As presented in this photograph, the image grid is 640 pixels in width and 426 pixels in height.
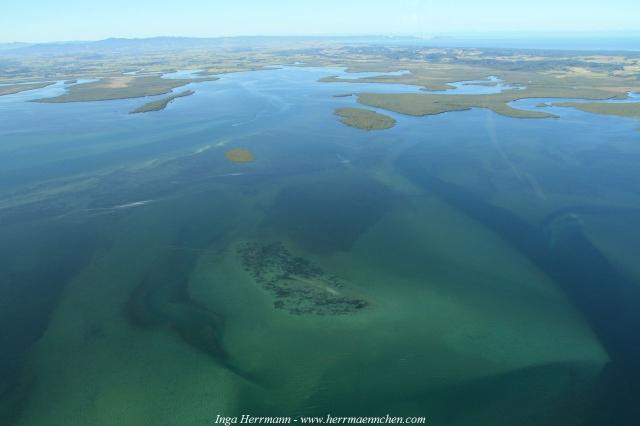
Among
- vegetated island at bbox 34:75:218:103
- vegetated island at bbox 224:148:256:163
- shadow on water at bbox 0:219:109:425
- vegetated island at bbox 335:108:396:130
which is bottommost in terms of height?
shadow on water at bbox 0:219:109:425

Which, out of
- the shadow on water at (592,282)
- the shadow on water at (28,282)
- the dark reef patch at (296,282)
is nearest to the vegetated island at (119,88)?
the shadow on water at (28,282)

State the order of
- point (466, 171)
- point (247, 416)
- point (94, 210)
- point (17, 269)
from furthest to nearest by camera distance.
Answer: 1. point (466, 171)
2. point (94, 210)
3. point (17, 269)
4. point (247, 416)

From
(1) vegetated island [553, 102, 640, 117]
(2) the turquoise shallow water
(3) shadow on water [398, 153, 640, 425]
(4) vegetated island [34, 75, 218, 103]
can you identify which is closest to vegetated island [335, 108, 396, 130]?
(2) the turquoise shallow water

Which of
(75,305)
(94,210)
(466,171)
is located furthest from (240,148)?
(75,305)

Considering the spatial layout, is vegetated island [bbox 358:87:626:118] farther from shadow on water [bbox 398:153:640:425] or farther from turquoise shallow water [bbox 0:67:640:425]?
shadow on water [bbox 398:153:640:425]

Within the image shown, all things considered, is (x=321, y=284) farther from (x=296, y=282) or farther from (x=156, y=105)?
(x=156, y=105)

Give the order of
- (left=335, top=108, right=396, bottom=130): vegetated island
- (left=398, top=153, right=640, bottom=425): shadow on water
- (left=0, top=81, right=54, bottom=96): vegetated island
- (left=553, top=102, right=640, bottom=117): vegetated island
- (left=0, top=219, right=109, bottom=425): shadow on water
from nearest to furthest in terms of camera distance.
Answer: (left=398, top=153, right=640, bottom=425): shadow on water < (left=0, top=219, right=109, bottom=425): shadow on water < (left=335, top=108, right=396, bottom=130): vegetated island < (left=553, top=102, right=640, bottom=117): vegetated island < (left=0, top=81, right=54, bottom=96): vegetated island

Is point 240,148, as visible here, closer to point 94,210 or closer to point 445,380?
point 94,210
